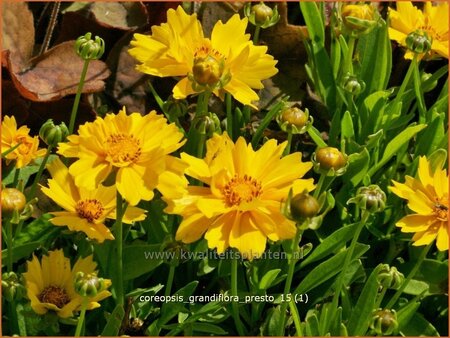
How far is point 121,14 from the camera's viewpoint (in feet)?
5.46

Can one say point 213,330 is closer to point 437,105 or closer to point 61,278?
point 61,278

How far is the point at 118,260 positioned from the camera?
1138 millimetres

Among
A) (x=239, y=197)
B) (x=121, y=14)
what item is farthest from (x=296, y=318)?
(x=121, y=14)

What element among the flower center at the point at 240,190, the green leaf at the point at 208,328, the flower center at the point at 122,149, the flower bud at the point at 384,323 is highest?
the flower center at the point at 122,149

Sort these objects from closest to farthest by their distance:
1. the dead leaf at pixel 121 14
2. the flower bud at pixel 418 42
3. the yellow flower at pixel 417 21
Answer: the flower bud at pixel 418 42 → the yellow flower at pixel 417 21 → the dead leaf at pixel 121 14

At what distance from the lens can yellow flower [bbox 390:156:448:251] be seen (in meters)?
1.21

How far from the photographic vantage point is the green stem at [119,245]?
3.51 ft

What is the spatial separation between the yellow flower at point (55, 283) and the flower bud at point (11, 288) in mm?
15

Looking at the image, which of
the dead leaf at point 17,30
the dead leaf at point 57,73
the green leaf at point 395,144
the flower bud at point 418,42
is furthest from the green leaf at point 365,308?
the dead leaf at point 17,30

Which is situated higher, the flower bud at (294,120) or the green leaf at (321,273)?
the flower bud at (294,120)

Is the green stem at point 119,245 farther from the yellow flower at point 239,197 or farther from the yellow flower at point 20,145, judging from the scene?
the yellow flower at point 20,145

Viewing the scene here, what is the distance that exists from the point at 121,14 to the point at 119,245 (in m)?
0.68

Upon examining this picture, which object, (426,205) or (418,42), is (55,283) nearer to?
(426,205)

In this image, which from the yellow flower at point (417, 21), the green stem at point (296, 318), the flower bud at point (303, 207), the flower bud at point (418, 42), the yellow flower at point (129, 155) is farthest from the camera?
the yellow flower at point (417, 21)
